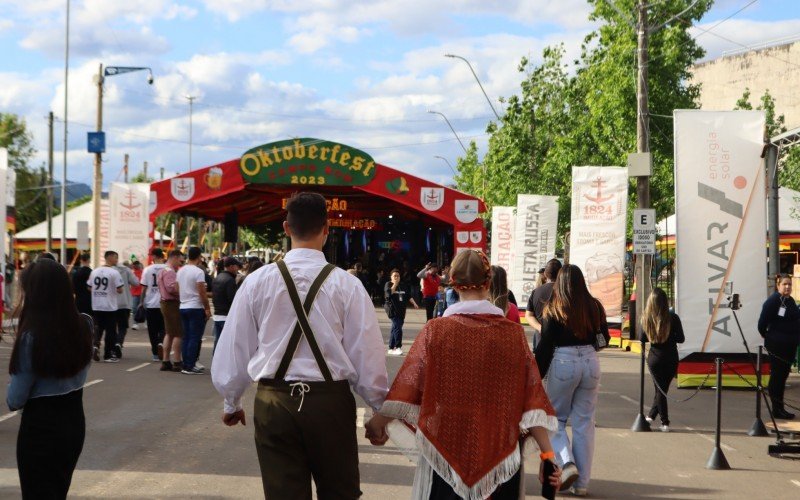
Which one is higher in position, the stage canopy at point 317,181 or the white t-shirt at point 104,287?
the stage canopy at point 317,181

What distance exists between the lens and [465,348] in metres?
4.84

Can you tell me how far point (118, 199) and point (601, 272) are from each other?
14518 mm

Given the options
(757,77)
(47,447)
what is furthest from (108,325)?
(757,77)

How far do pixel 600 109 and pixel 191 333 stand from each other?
21331 mm

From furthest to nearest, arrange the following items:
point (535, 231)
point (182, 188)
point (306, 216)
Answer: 1. point (182, 188)
2. point (535, 231)
3. point (306, 216)

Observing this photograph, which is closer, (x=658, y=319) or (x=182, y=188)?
(x=658, y=319)

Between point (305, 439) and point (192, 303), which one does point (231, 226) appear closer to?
point (192, 303)

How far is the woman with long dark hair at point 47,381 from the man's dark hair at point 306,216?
133 cm

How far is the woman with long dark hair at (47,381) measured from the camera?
17.1 ft

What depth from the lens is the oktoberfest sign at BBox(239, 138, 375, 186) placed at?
29984mm

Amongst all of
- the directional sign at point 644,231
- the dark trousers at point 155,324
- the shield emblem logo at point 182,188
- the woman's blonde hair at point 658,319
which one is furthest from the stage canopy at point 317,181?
the woman's blonde hair at point 658,319

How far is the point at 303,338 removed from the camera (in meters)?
4.56

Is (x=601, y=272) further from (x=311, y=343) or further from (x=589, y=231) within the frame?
(x=311, y=343)

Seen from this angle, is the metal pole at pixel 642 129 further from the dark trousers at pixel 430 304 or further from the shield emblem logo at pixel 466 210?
the shield emblem logo at pixel 466 210
